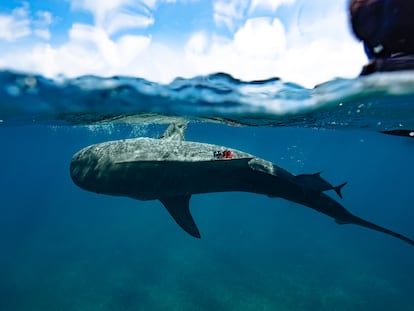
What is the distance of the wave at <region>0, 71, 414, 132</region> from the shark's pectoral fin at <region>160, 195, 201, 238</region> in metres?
3.88

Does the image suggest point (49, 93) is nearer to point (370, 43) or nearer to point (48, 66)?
point (48, 66)

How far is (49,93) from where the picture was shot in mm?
11328

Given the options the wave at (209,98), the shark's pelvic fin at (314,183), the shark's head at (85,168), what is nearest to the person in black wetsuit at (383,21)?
the shark's pelvic fin at (314,183)

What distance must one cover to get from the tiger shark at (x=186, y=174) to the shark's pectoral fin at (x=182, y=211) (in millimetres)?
249

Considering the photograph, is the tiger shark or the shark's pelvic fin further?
the tiger shark

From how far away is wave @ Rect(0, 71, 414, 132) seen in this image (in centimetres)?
980

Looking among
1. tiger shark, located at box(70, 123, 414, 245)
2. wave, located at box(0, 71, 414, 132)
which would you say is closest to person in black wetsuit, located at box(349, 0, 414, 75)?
tiger shark, located at box(70, 123, 414, 245)

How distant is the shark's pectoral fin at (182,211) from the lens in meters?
7.80

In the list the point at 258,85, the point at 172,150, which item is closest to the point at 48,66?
the point at 172,150

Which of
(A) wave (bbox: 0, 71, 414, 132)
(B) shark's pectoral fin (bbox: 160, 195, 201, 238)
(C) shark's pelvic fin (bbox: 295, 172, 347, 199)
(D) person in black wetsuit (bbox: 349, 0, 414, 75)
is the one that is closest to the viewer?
(D) person in black wetsuit (bbox: 349, 0, 414, 75)

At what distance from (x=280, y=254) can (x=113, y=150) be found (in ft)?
79.2

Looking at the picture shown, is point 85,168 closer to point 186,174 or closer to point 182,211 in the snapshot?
point 186,174

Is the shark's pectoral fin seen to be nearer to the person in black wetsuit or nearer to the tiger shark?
the tiger shark

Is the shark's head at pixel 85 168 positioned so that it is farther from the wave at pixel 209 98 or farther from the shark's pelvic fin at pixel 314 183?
the shark's pelvic fin at pixel 314 183
